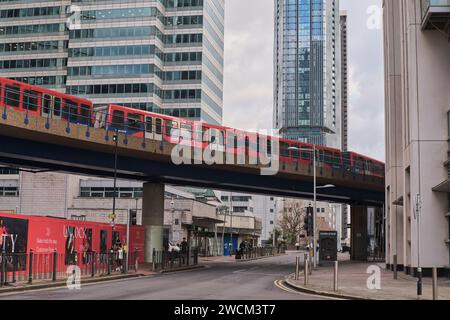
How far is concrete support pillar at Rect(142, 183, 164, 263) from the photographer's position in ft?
151

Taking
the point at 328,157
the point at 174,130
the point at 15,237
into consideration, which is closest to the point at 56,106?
the point at 174,130

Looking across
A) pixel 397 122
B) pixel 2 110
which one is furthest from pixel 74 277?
pixel 397 122

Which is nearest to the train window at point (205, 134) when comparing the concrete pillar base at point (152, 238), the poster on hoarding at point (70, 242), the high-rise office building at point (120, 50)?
the concrete pillar base at point (152, 238)

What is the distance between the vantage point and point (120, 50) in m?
106

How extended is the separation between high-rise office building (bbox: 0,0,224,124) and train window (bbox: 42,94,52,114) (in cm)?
6940

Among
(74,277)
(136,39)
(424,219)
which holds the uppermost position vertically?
(136,39)

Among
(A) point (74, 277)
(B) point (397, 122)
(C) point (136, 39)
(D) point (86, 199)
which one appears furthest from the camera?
(C) point (136, 39)

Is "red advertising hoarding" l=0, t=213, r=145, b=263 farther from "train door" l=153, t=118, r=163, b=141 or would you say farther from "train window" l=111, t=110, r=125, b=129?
"train door" l=153, t=118, r=163, b=141

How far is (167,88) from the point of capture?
109 meters

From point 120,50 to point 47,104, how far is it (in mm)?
72520

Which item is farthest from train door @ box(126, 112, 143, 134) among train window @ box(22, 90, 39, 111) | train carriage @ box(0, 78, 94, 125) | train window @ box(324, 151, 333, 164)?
train window @ box(324, 151, 333, 164)

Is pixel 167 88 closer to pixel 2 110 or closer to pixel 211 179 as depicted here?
pixel 211 179

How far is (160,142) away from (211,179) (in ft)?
26.0

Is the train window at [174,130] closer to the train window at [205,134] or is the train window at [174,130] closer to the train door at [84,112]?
the train window at [205,134]
